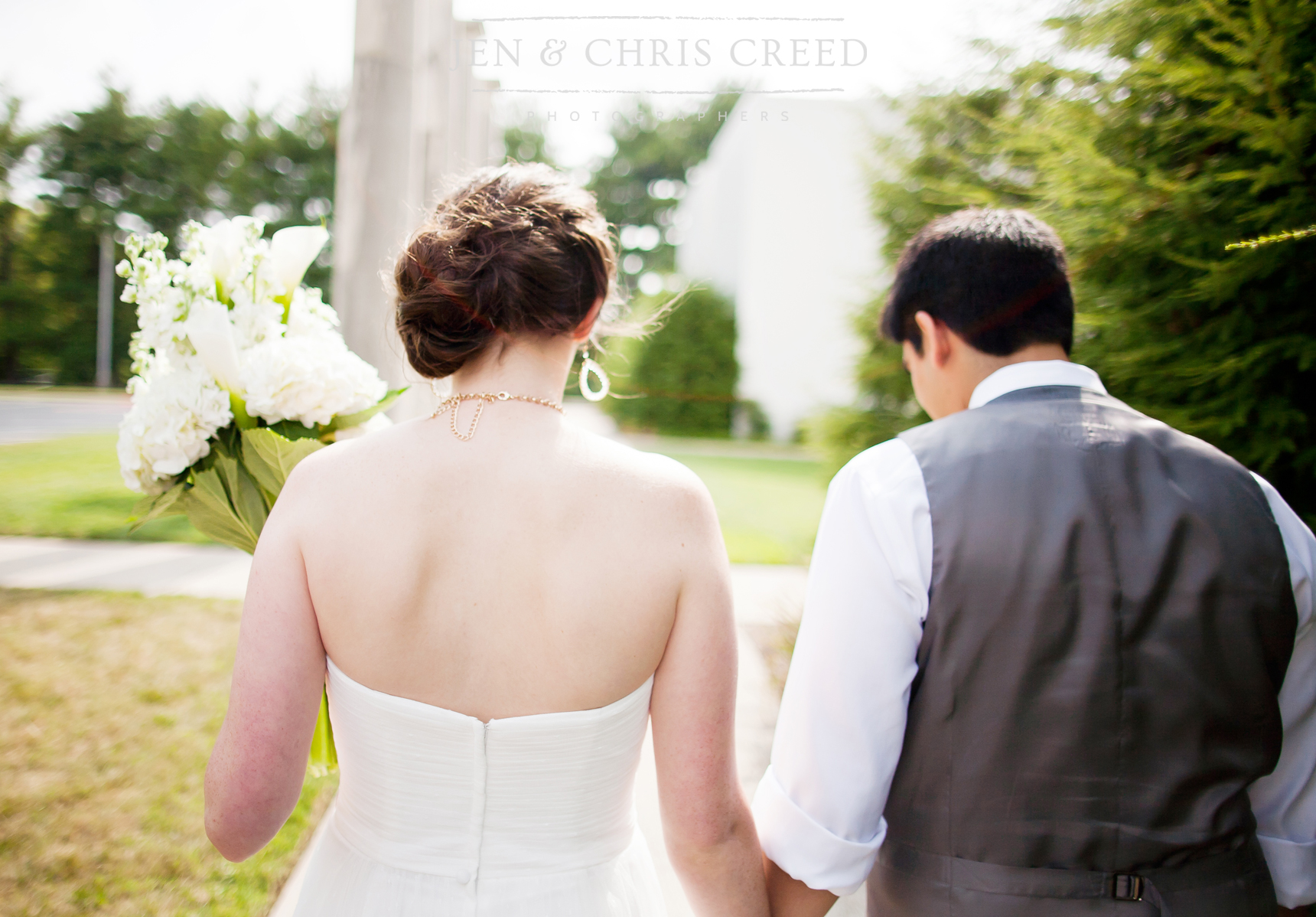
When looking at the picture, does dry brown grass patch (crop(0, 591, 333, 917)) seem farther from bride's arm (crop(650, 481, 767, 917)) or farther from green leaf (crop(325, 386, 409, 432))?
bride's arm (crop(650, 481, 767, 917))

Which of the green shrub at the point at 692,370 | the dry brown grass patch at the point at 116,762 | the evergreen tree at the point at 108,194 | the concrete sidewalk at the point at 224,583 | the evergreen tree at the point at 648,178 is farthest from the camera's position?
the evergreen tree at the point at 648,178

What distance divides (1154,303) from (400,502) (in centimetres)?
254

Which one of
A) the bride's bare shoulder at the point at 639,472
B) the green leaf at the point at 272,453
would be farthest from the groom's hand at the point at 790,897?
the green leaf at the point at 272,453

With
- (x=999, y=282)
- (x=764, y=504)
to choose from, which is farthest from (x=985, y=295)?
(x=764, y=504)

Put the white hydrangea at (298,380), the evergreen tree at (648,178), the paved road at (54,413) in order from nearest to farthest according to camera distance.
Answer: the white hydrangea at (298,380), the paved road at (54,413), the evergreen tree at (648,178)

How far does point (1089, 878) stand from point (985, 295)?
101 centimetres

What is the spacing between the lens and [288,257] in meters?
1.54

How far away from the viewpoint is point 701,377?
64.3 ft

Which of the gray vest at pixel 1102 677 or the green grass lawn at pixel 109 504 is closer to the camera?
the gray vest at pixel 1102 677

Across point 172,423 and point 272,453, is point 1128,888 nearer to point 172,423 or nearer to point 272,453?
point 272,453

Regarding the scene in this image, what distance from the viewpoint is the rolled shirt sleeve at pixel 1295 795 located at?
1321 millimetres

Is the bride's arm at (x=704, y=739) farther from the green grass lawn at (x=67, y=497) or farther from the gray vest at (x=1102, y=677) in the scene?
the green grass lawn at (x=67, y=497)

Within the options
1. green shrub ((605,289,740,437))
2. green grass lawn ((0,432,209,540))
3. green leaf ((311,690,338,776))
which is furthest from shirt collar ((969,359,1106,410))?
green shrub ((605,289,740,437))

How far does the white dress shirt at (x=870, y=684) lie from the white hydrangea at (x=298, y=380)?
40.4 inches
